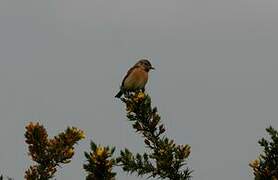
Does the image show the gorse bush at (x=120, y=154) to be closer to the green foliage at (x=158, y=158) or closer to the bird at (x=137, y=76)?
the green foliage at (x=158, y=158)

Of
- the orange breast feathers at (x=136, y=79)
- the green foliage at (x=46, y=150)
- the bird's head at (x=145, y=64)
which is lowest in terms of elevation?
the green foliage at (x=46, y=150)

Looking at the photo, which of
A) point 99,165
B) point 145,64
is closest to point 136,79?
point 145,64

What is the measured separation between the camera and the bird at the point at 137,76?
49.3 feet

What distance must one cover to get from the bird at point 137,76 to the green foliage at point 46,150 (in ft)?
35.8

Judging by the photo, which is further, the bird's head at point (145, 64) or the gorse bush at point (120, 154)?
the bird's head at point (145, 64)

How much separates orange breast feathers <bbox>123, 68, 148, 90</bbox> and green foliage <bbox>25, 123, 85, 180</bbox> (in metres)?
11.2

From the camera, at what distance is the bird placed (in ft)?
49.3

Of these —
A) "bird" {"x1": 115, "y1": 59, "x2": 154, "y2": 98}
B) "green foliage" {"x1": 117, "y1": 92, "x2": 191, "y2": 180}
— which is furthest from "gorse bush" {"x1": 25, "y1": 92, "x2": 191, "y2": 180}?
"bird" {"x1": 115, "y1": 59, "x2": 154, "y2": 98}

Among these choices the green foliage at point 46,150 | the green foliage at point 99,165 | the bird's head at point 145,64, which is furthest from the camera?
the bird's head at point 145,64

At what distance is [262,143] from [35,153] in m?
2.02

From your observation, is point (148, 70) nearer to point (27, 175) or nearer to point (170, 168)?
point (170, 168)

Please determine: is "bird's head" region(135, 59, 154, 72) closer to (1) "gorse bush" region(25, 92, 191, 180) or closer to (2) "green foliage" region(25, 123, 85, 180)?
(1) "gorse bush" region(25, 92, 191, 180)

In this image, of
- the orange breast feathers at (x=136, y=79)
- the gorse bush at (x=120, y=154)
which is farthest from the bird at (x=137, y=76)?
the gorse bush at (x=120, y=154)

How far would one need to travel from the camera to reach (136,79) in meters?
15.3
